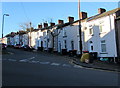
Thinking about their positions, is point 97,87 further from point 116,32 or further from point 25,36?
point 25,36

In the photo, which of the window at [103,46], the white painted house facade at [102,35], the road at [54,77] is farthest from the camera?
the window at [103,46]

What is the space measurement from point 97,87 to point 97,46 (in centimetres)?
1609

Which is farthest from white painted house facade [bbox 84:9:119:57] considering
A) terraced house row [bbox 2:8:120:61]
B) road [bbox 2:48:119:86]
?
road [bbox 2:48:119:86]

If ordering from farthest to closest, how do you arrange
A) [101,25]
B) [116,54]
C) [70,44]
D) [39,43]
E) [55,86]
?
[39,43]
[70,44]
[101,25]
[116,54]
[55,86]

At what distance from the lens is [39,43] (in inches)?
1781

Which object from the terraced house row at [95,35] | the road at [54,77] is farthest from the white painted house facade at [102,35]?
the road at [54,77]

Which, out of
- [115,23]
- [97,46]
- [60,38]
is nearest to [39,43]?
[60,38]

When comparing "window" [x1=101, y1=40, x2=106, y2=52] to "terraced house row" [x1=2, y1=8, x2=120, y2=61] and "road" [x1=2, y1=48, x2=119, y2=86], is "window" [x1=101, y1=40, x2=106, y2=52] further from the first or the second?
"road" [x1=2, y1=48, x2=119, y2=86]

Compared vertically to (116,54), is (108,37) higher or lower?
higher

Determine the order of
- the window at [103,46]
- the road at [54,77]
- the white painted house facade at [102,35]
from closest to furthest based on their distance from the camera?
1. the road at [54,77]
2. the white painted house facade at [102,35]
3. the window at [103,46]

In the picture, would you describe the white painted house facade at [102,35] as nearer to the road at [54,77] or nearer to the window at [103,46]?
the window at [103,46]

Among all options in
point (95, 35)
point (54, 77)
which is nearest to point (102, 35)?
point (95, 35)

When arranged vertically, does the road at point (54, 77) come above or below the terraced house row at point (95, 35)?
below

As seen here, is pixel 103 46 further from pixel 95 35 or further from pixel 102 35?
pixel 95 35
